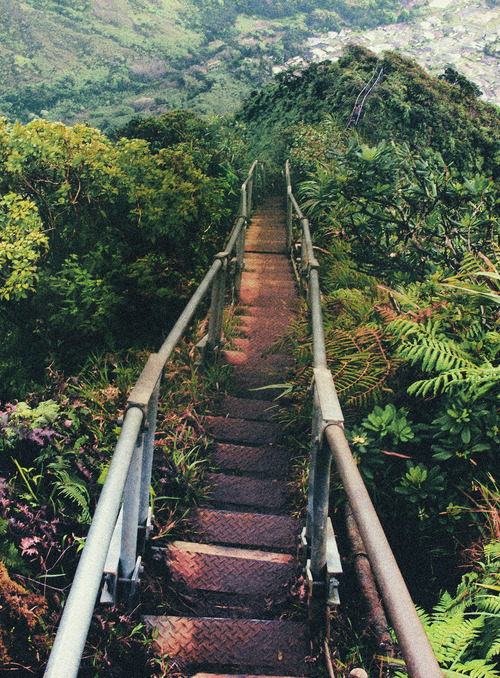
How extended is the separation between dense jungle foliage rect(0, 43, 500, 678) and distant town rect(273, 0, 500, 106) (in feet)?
73.4

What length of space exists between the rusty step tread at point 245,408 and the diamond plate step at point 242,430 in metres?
0.08

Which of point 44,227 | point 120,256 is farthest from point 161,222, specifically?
point 44,227

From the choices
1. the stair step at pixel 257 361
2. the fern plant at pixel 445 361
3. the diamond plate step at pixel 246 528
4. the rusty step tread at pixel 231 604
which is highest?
the fern plant at pixel 445 361

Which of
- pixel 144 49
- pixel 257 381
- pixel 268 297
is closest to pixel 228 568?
pixel 257 381

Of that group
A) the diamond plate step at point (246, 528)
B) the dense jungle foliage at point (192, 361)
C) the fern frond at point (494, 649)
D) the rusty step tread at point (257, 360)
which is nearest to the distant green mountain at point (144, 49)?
the dense jungle foliage at point (192, 361)

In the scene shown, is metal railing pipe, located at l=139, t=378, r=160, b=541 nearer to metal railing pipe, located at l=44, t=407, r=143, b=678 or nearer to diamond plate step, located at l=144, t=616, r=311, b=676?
diamond plate step, located at l=144, t=616, r=311, b=676

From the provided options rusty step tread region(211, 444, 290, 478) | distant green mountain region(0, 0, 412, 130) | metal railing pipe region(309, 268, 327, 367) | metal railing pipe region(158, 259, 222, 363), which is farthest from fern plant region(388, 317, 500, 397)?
distant green mountain region(0, 0, 412, 130)

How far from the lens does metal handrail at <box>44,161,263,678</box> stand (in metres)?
0.80

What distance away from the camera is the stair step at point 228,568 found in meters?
2.18

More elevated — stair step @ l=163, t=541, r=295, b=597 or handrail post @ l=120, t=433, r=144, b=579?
handrail post @ l=120, t=433, r=144, b=579

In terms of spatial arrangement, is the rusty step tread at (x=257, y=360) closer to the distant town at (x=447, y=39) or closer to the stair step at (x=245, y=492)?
the stair step at (x=245, y=492)

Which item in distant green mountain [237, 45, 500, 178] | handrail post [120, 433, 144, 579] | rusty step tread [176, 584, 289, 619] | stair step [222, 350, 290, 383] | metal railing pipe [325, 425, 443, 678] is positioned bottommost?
rusty step tread [176, 584, 289, 619]

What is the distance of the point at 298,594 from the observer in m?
2.11

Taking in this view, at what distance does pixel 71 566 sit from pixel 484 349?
2.51m
